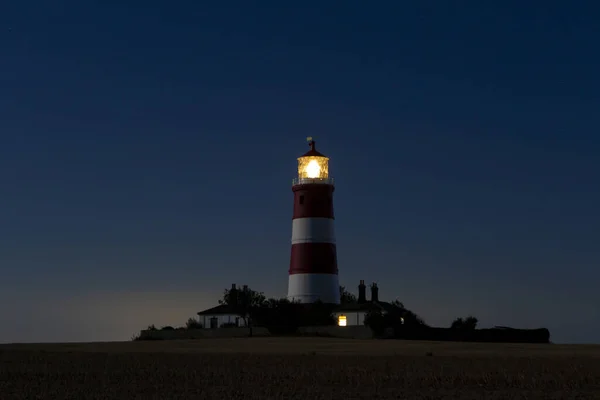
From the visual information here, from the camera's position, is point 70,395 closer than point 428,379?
Yes

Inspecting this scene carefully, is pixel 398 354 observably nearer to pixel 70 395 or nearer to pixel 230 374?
pixel 230 374

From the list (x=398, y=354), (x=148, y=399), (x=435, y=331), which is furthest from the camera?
(x=435, y=331)

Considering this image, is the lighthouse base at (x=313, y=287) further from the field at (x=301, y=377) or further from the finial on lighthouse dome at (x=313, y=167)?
the field at (x=301, y=377)

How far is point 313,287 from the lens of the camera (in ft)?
246

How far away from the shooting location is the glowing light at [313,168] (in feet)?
254

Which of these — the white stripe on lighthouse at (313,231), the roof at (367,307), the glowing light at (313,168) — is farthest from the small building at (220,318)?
the glowing light at (313,168)

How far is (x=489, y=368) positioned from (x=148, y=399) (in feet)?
50.0

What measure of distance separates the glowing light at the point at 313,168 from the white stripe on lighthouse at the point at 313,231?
3709 mm

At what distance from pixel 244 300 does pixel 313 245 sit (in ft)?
51.8

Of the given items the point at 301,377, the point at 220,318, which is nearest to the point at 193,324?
the point at 220,318

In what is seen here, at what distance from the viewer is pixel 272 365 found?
40062 millimetres

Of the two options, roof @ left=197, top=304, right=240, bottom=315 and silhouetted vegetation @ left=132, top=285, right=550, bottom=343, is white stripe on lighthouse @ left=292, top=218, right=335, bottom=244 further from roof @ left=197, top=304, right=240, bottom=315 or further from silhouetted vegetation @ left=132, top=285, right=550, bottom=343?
roof @ left=197, top=304, right=240, bottom=315

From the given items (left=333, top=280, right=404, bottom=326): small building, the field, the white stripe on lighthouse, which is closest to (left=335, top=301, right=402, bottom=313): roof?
(left=333, top=280, right=404, bottom=326): small building

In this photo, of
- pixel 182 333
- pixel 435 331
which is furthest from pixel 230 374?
pixel 182 333
